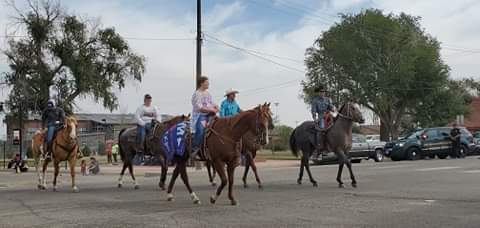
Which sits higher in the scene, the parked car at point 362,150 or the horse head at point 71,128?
the horse head at point 71,128

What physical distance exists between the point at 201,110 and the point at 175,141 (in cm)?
91

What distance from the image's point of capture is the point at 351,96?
209 feet

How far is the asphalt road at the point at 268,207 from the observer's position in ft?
29.7

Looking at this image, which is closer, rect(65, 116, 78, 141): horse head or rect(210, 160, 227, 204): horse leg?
rect(210, 160, 227, 204): horse leg

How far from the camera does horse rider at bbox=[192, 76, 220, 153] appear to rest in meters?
11.7

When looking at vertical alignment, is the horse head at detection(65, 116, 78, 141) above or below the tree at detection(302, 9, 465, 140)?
below

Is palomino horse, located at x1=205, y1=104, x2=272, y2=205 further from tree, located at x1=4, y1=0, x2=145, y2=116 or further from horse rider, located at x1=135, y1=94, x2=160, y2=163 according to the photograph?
tree, located at x1=4, y1=0, x2=145, y2=116

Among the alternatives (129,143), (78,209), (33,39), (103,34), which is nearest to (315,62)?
(103,34)

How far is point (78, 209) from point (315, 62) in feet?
193

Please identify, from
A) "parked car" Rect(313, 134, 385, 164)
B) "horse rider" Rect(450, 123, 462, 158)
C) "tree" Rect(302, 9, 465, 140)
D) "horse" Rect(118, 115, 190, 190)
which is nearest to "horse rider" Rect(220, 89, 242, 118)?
"horse" Rect(118, 115, 190, 190)

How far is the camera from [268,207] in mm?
10711

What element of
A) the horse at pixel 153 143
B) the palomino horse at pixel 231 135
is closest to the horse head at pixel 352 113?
the palomino horse at pixel 231 135

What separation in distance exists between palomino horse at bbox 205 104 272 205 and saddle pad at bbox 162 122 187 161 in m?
0.85

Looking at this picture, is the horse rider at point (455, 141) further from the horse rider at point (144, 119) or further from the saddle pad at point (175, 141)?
the saddle pad at point (175, 141)
